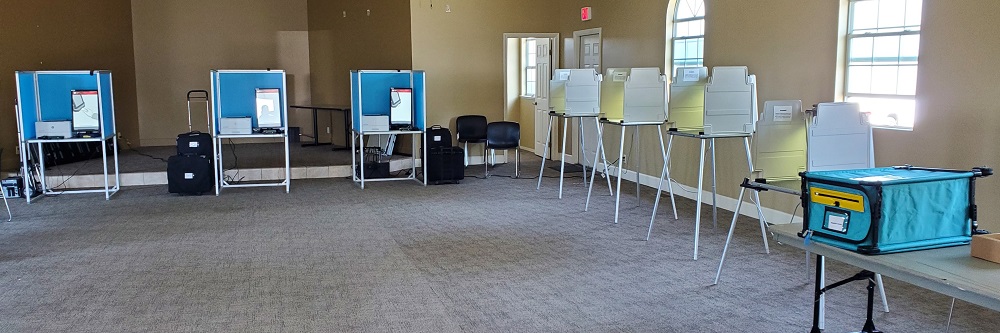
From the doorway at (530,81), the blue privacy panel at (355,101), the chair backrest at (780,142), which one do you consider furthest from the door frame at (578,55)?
the chair backrest at (780,142)

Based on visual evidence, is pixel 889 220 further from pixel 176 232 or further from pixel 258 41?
pixel 258 41

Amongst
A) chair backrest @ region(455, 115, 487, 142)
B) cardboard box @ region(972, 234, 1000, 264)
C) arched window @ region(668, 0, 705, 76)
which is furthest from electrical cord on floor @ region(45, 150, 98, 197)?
cardboard box @ region(972, 234, 1000, 264)

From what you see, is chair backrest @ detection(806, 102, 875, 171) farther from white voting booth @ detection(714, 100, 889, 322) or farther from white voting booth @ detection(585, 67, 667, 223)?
white voting booth @ detection(585, 67, 667, 223)

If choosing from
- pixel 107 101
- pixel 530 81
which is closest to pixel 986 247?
pixel 107 101

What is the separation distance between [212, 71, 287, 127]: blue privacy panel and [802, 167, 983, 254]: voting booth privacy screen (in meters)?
7.08

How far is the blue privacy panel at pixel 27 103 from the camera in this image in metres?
8.08

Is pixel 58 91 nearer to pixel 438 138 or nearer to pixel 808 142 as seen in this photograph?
pixel 438 138

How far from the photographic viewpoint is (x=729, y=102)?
16.9 feet

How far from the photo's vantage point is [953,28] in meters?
5.00

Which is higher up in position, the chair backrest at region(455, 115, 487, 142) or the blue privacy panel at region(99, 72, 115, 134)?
the blue privacy panel at region(99, 72, 115, 134)

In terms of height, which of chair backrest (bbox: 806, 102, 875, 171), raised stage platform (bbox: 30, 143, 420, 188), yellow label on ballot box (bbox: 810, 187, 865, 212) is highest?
chair backrest (bbox: 806, 102, 875, 171)

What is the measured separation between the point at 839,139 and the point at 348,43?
8.94 m

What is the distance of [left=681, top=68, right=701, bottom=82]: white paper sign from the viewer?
561 centimetres

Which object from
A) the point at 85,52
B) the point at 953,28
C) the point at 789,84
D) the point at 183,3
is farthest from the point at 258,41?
the point at 953,28
